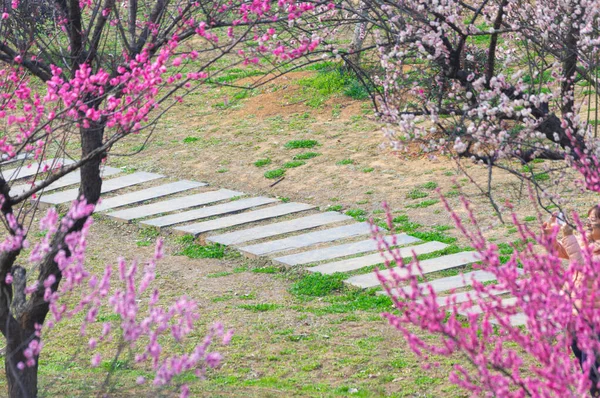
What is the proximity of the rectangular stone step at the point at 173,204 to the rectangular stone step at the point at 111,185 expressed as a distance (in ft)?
2.74

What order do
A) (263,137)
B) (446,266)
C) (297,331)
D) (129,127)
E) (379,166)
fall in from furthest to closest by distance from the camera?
(263,137)
(379,166)
(446,266)
(297,331)
(129,127)

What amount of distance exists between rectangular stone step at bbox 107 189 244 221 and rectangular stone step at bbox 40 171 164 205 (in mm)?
835

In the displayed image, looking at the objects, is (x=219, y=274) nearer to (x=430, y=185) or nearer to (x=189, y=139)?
(x=430, y=185)

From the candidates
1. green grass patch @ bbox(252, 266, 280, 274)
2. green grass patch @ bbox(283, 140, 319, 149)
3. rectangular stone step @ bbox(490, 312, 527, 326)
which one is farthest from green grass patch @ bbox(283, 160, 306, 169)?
rectangular stone step @ bbox(490, 312, 527, 326)

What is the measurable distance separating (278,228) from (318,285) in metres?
1.65

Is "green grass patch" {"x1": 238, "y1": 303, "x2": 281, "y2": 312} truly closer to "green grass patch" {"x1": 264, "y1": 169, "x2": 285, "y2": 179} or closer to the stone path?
the stone path

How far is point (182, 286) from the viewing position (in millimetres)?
9094

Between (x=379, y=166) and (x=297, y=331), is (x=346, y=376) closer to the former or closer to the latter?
(x=297, y=331)

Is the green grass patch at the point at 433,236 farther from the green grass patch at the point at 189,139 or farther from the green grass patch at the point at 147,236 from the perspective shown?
the green grass patch at the point at 189,139

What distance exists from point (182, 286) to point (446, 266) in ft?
8.47

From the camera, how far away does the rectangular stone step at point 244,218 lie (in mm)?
10367

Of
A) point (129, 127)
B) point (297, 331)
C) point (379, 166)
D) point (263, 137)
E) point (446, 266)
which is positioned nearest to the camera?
point (129, 127)

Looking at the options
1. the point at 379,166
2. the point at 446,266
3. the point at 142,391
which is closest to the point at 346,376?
the point at 142,391

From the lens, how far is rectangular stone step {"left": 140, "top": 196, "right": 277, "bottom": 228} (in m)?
10.7
